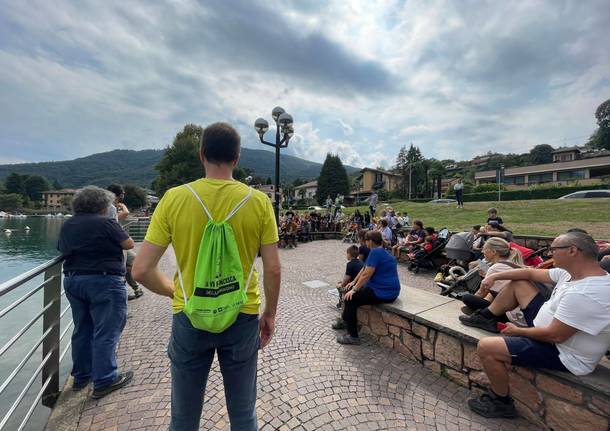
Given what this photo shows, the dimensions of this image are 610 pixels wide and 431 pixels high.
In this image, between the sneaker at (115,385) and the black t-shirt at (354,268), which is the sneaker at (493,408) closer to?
the black t-shirt at (354,268)

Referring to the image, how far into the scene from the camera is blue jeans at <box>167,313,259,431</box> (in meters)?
1.34

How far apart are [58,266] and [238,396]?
229 cm

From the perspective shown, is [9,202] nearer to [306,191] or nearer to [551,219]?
[306,191]

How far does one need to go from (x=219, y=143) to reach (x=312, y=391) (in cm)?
238

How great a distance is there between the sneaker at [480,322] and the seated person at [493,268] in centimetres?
14

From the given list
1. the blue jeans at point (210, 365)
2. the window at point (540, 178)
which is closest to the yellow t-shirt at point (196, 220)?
the blue jeans at point (210, 365)

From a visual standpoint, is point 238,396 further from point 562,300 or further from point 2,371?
point 2,371

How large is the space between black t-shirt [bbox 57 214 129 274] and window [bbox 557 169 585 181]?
58.3 m

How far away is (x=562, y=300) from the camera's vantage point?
200 cm

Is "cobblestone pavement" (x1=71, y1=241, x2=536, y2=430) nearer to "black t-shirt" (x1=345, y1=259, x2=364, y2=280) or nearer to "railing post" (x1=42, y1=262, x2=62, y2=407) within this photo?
"railing post" (x1=42, y1=262, x2=62, y2=407)

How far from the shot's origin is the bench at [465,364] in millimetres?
1963

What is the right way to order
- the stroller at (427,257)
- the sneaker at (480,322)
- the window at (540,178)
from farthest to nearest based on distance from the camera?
the window at (540,178), the stroller at (427,257), the sneaker at (480,322)

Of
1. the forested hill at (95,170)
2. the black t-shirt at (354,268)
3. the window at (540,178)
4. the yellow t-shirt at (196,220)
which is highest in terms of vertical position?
the forested hill at (95,170)

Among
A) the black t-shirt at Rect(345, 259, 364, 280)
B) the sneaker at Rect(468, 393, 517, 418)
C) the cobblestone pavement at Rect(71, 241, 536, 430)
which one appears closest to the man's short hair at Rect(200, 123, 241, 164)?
the cobblestone pavement at Rect(71, 241, 536, 430)
